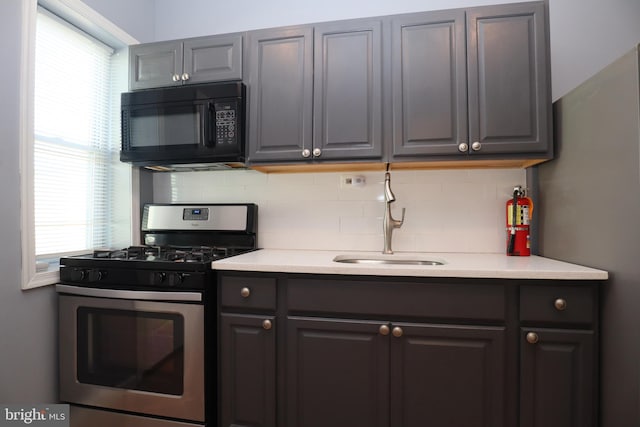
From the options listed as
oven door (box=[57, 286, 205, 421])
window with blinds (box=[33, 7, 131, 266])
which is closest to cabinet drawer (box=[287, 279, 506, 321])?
oven door (box=[57, 286, 205, 421])

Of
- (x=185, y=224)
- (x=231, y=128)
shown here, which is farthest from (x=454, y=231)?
(x=185, y=224)

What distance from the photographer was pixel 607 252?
121 centimetres

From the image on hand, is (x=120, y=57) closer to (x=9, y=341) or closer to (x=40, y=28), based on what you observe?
(x=40, y=28)

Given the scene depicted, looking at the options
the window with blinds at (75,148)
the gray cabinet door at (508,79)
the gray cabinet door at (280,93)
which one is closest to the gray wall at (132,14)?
the window with blinds at (75,148)

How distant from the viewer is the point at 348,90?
1.65 m

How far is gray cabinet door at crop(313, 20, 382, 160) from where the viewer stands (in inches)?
64.2

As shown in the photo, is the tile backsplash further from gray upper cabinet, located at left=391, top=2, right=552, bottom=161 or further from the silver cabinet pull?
the silver cabinet pull

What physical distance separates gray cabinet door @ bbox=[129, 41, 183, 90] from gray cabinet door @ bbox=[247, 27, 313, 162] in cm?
45

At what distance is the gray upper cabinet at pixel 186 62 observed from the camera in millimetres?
1785

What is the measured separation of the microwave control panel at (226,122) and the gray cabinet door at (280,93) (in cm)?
8

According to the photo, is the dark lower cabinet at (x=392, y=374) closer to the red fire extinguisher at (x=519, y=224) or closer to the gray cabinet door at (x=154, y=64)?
the red fire extinguisher at (x=519, y=224)

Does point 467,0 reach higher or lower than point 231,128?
higher

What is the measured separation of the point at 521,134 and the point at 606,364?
98cm

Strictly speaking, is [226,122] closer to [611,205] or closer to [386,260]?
[386,260]
